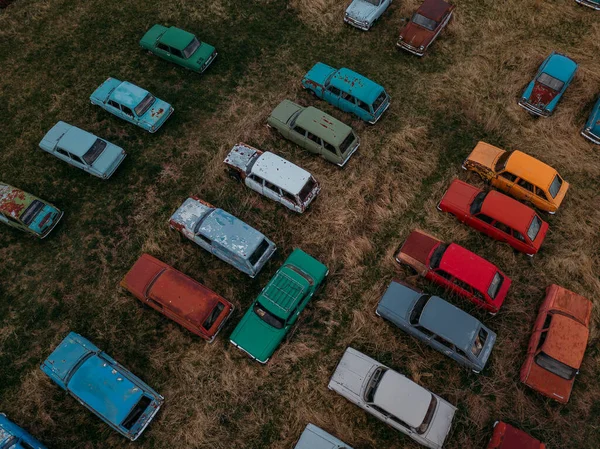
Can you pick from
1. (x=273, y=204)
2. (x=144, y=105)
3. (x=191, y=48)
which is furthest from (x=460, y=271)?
(x=191, y=48)

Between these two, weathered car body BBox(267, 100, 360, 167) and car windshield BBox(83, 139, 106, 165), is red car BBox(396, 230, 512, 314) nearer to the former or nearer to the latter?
weathered car body BBox(267, 100, 360, 167)

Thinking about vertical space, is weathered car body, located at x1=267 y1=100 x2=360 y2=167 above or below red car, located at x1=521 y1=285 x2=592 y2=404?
above

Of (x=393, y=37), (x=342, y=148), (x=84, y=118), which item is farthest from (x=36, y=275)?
(x=393, y=37)

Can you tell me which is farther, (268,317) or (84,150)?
(84,150)

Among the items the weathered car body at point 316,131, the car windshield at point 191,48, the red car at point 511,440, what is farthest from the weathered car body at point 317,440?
the car windshield at point 191,48

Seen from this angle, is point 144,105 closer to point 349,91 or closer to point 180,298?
point 349,91

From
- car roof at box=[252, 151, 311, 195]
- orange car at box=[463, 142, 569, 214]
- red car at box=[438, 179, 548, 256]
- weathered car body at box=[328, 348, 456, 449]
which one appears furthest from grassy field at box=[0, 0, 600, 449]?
car roof at box=[252, 151, 311, 195]
